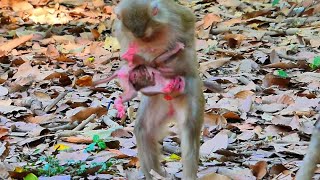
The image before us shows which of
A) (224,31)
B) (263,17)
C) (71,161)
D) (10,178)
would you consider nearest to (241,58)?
(224,31)

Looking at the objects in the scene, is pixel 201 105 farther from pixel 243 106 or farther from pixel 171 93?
pixel 243 106

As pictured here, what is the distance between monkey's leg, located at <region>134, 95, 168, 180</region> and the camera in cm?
391

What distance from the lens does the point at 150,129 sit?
393 cm

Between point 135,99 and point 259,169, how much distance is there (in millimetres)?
1921

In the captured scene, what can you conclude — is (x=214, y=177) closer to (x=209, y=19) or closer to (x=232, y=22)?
(x=232, y=22)

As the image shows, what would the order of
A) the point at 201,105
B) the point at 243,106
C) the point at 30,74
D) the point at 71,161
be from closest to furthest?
the point at 201,105 → the point at 71,161 → the point at 243,106 → the point at 30,74

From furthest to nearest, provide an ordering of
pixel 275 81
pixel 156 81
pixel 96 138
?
pixel 275 81 < pixel 96 138 < pixel 156 81

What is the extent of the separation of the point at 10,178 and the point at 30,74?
274cm

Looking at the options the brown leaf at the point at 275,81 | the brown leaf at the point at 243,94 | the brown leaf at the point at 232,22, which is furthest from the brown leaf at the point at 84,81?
the brown leaf at the point at 232,22

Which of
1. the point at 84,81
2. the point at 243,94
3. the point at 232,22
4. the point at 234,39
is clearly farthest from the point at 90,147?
the point at 232,22

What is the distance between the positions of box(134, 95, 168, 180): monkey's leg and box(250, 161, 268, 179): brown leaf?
0.49 metres

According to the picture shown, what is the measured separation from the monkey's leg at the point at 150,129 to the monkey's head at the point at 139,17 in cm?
38

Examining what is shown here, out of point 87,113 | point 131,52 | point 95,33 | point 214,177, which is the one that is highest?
point 131,52

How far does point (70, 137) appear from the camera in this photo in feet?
15.9
